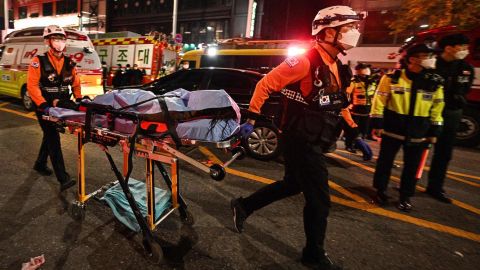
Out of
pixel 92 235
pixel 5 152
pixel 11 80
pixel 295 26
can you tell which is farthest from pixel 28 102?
pixel 295 26

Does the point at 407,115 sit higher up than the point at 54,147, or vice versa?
the point at 407,115

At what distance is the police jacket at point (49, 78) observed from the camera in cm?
366

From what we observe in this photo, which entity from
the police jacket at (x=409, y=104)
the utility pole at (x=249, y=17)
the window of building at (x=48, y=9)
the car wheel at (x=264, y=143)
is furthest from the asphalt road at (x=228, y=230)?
the window of building at (x=48, y=9)

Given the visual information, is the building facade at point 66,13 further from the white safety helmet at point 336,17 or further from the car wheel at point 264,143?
the white safety helmet at point 336,17

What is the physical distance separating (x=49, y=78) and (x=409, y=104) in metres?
4.21

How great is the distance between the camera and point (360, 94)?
22.5ft

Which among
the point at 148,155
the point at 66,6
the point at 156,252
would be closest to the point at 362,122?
the point at 148,155

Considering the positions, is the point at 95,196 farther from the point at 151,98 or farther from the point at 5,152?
the point at 5,152

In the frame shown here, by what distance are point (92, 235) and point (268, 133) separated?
340 cm

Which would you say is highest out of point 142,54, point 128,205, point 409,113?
point 142,54

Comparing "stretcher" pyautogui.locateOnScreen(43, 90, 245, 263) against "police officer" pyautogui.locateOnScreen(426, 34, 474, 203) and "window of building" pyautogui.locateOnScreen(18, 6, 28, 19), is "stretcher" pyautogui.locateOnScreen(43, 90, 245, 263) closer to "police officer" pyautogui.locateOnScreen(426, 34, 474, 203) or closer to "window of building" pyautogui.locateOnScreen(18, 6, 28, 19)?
"police officer" pyautogui.locateOnScreen(426, 34, 474, 203)

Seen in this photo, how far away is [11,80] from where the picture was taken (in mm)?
9141

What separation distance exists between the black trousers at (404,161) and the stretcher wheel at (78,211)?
3348 mm

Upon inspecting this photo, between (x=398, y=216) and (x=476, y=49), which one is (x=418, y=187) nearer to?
(x=398, y=216)
